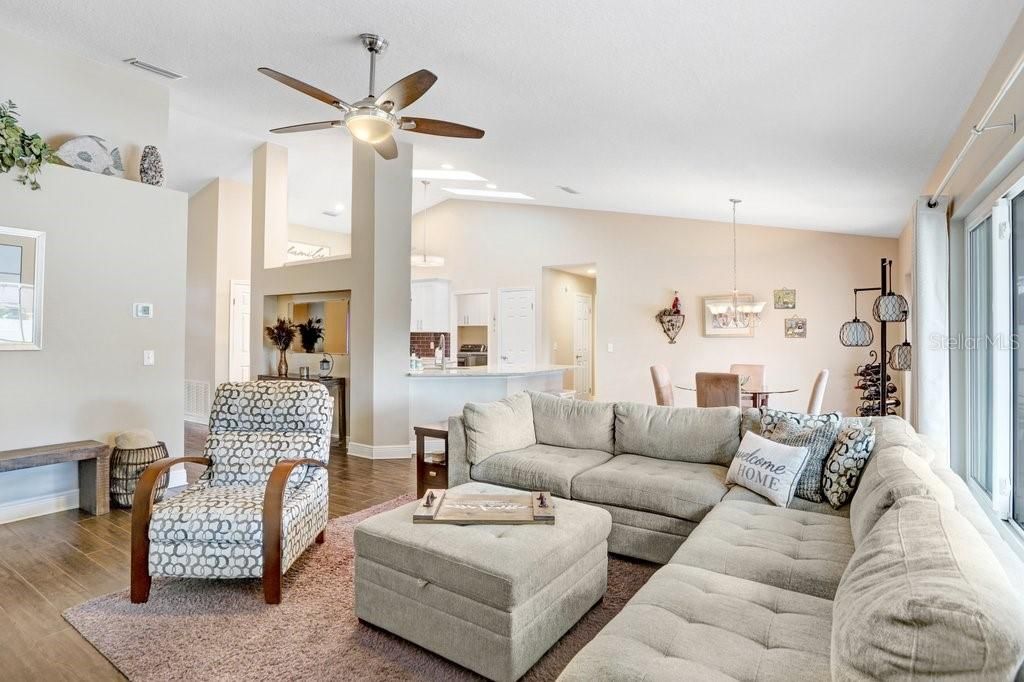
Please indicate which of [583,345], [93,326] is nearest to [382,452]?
[93,326]

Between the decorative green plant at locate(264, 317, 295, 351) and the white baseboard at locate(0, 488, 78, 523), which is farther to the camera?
the decorative green plant at locate(264, 317, 295, 351)

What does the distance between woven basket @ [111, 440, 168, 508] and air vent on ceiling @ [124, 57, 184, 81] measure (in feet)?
9.44

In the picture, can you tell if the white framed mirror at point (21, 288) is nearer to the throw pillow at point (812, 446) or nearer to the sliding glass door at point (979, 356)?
the throw pillow at point (812, 446)

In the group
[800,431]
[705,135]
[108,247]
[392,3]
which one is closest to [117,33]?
[108,247]

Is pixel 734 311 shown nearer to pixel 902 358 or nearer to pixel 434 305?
pixel 902 358

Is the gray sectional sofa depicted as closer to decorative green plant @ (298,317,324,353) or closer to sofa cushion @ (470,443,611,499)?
sofa cushion @ (470,443,611,499)

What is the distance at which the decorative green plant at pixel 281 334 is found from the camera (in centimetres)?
650

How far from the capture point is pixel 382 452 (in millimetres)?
5629

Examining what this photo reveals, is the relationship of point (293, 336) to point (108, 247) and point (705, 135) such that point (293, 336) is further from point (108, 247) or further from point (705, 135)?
point (705, 135)

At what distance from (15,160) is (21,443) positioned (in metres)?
1.91


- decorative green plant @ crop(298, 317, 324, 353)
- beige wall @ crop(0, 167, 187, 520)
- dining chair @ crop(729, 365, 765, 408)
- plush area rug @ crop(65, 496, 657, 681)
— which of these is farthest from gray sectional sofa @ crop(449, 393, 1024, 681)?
decorative green plant @ crop(298, 317, 324, 353)

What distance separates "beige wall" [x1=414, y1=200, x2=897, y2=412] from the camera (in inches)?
258

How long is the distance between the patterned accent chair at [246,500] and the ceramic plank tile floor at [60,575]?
0.35m

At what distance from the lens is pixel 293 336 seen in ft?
21.7
